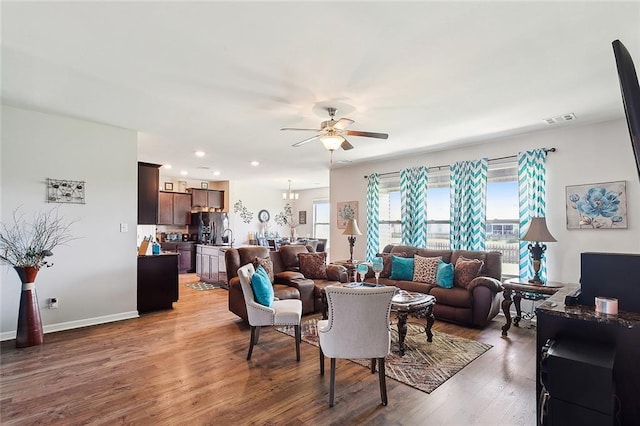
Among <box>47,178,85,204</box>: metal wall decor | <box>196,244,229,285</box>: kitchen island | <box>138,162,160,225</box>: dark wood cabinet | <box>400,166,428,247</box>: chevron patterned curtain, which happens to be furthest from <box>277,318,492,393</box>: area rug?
<box>47,178,85,204</box>: metal wall decor

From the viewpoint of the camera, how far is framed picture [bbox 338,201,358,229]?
6.82 metres

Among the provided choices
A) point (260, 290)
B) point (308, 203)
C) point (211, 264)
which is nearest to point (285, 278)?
point (260, 290)

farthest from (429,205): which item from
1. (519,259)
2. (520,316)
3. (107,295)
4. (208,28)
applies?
(107,295)

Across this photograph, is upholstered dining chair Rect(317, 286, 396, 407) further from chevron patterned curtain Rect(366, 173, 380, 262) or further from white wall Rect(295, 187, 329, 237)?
white wall Rect(295, 187, 329, 237)

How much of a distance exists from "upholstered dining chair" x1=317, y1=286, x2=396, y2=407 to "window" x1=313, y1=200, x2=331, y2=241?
27.0 ft

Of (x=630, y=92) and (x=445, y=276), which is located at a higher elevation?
(x=630, y=92)

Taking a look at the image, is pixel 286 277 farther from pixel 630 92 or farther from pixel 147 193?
pixel 630 92

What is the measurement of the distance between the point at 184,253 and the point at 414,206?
641cm

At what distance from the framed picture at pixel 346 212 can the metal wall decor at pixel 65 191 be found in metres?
4.71

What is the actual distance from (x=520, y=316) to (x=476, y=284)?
846 millimetres

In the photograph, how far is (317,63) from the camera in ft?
8.35

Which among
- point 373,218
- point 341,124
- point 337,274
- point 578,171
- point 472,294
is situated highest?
point 341,124

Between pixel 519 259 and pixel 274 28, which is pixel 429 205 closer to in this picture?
pixel 519 259

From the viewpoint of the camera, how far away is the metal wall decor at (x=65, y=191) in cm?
387
